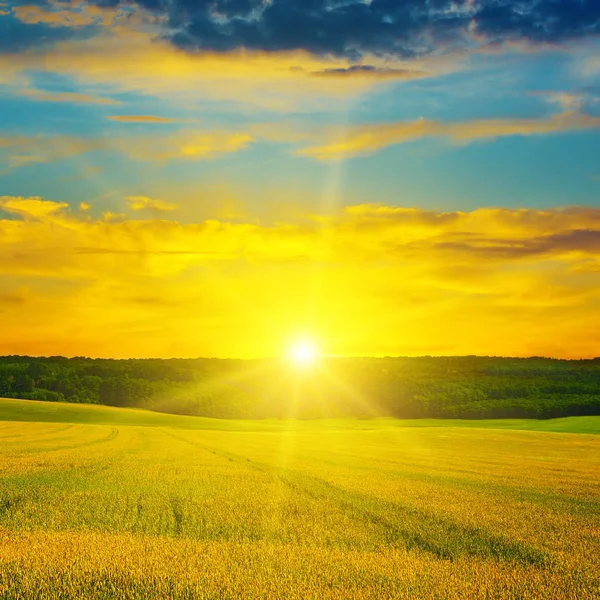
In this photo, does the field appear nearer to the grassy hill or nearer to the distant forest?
the grassy hill

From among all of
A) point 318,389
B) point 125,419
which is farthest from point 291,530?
point 318,389

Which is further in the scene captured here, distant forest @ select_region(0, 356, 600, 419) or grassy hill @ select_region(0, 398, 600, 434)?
distant forest @ select_region(0, 356, 600, 419)

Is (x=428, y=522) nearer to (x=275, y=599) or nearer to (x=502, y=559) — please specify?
(x=502, y=559)

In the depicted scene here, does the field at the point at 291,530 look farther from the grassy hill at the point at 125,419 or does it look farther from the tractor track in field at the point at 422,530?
the grassy hill at the point at 125,419

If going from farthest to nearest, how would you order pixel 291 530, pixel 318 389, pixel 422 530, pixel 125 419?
pixel 318 389 < pixel 125 419 < pixel 422 530 < pixel 291 530

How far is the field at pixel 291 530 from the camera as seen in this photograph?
38.2ft

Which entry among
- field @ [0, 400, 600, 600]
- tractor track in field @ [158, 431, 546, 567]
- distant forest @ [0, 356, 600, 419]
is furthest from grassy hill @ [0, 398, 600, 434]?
tractor track in field @ [158, 431, 546, 567]

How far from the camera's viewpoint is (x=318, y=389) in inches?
7318

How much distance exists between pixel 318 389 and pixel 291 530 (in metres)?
170

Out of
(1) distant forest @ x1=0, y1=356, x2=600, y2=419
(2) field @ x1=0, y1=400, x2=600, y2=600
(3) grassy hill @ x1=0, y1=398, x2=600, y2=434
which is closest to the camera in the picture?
(2) field @ x1=0, y1=400, x2=600, y2=600

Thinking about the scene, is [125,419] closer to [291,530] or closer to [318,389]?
[291,530]

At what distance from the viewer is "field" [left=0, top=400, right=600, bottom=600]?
1163cm

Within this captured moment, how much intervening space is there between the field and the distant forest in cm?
11922

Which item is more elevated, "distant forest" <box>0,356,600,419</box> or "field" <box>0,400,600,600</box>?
"distant forest" <box>0,356,600,419</box>
